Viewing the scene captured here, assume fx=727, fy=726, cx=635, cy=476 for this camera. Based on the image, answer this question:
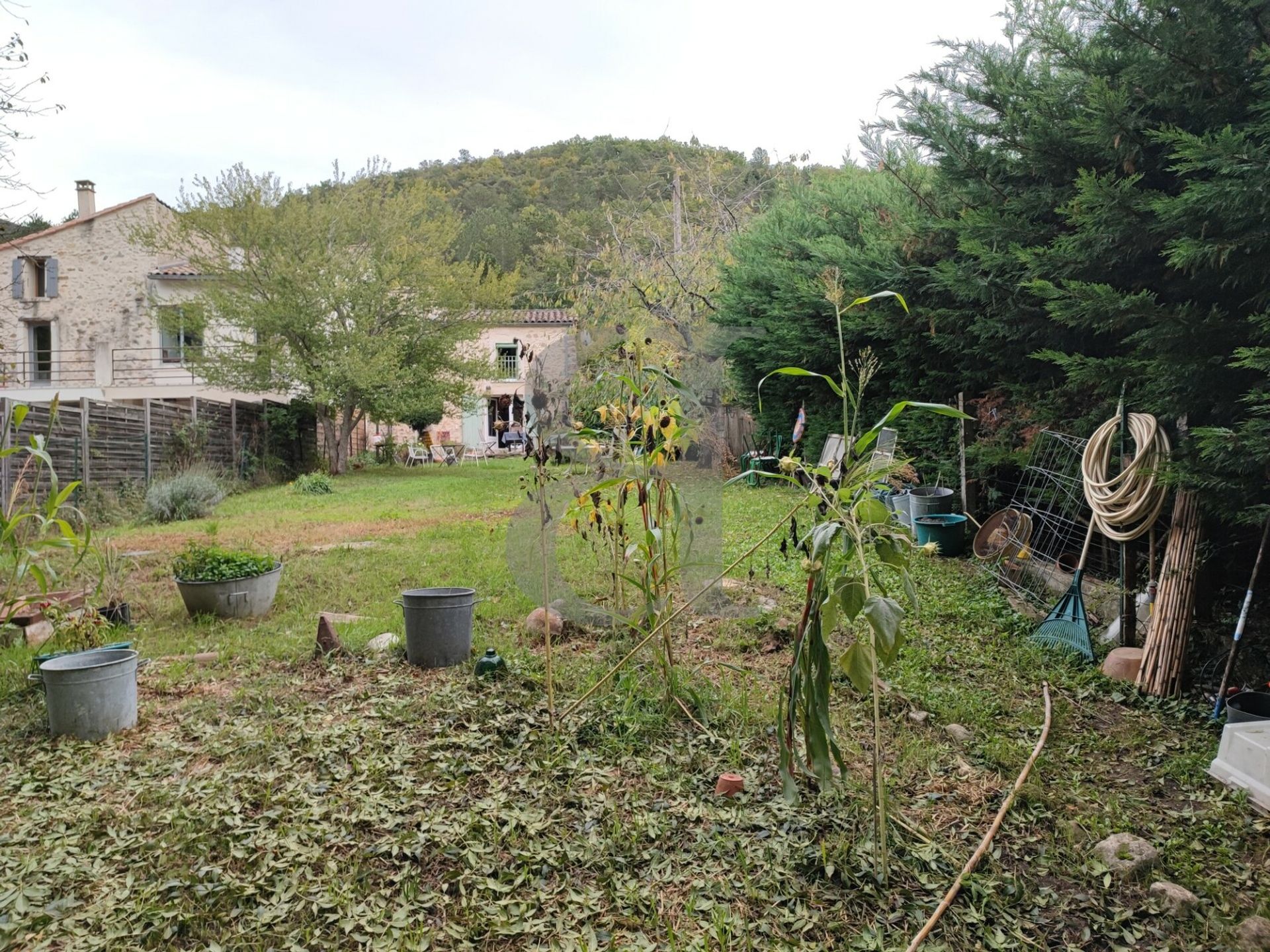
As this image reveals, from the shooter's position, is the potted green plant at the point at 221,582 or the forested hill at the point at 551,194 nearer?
the potted green plant at the point at 221,582

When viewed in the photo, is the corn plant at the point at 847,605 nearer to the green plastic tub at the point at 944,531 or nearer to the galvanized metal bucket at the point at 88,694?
the galvanized metal bucket at the point at 88,694

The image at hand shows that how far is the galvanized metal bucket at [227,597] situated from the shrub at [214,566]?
0.9 inches

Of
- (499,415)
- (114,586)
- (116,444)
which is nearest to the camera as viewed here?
Result: (114,586)

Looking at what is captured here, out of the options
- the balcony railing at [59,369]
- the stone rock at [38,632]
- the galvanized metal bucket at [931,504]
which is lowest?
the stone rock at [38,632]

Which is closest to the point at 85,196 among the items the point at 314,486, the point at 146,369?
the point at 146,369

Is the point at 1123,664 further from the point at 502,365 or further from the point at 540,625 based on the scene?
the point at 502,365

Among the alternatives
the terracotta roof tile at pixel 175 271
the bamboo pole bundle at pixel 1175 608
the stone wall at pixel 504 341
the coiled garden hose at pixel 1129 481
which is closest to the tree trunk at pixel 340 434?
the stone wall at pixel 504 341

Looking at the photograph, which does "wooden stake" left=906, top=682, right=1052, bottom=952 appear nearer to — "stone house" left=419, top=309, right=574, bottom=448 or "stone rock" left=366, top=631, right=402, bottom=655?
"stone rock" left=366, top=631, right=402, bottom=655

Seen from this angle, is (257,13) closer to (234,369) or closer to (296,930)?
(296,930)

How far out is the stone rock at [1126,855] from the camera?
5.90 feet

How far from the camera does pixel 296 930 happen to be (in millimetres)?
1592

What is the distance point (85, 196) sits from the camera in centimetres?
1867

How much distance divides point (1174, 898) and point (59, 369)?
23.2 metres

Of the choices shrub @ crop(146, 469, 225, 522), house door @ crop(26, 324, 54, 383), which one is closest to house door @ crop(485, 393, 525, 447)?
shrub @ crop(146, 469, 225, 522)
